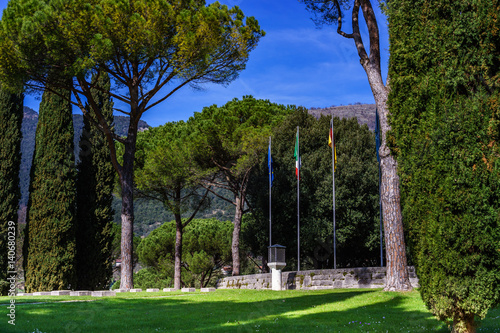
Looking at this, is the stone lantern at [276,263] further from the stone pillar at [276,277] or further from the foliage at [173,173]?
the foliage at [173,173]

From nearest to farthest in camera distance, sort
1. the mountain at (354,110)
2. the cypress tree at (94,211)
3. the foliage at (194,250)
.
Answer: the cypress tree at (94,211) < the foliage at (194,250) < the mountain at (354,110)

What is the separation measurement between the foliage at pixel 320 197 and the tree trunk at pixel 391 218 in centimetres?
1009

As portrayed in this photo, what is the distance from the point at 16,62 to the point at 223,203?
49840 mm

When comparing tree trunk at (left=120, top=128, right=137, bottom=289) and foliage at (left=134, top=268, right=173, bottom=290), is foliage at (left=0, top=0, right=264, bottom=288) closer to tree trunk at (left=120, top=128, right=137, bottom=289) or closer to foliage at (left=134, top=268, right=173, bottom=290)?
tree trunk at (left=120, top=128, right=137, bottom=289)

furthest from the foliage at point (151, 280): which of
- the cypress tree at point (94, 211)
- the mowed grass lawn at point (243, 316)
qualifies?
the mowed grass lawn at point (243, 316)

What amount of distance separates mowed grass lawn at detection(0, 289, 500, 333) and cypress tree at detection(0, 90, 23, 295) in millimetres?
8909

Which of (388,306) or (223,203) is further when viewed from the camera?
(223,203)

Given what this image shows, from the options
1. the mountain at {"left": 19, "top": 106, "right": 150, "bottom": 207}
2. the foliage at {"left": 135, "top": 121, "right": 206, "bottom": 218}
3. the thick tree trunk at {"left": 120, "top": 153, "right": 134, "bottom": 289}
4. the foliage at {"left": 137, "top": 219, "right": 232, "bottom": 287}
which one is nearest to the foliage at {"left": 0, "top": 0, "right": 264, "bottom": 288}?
the thick tree trunk at {"left": 120, "top": 153, "right": 134, "bottom": 289}

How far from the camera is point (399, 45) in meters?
5.82

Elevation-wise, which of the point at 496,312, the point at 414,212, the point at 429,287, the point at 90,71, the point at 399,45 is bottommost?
the point at 496,312

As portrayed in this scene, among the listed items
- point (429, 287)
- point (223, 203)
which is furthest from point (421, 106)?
point (223, 203)

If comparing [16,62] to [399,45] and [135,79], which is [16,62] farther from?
[399,45]

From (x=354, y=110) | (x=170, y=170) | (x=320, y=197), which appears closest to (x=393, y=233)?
(x=320, y=197)

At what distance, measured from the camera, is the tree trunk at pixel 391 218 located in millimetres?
10680
